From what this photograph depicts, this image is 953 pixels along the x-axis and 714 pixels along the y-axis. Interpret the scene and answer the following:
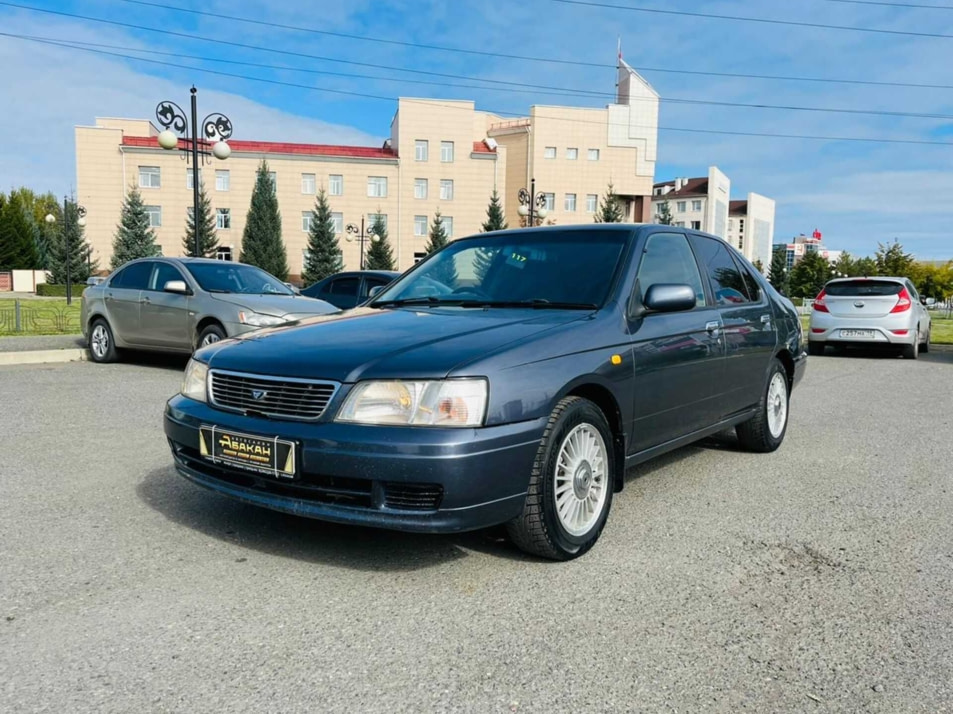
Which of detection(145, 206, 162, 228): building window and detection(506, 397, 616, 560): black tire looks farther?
detection(145, 206, 162, 228): building window

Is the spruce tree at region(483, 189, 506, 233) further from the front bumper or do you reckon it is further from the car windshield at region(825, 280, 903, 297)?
the front bumper

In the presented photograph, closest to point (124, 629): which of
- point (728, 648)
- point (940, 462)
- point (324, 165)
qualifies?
point (728, 648)

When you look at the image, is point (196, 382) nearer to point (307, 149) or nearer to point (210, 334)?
point (210, 334)

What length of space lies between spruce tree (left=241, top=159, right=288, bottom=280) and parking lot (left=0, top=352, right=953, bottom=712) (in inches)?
2134

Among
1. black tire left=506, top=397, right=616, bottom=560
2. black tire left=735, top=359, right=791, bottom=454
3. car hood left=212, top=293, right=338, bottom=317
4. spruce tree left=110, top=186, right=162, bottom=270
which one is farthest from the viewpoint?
spruce tree left=110, top=186, right=162, bottom=270

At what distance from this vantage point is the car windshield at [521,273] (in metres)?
4.16

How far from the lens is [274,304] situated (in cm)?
966

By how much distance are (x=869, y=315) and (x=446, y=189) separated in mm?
49271

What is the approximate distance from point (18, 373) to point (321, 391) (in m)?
8.38

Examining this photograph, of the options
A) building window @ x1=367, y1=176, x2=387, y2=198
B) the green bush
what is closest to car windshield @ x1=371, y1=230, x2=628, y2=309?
the green bush

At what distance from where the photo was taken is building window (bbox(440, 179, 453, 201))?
60.8 metres

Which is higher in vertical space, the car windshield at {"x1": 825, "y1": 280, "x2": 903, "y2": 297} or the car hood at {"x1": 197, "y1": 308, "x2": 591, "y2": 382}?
the car windshield at {"x1": 825, "y1": 280, "x2": 903, "y2": 297}

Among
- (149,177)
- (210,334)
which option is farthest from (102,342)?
(149,177)

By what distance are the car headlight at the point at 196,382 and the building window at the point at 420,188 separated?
58370 millimetres
